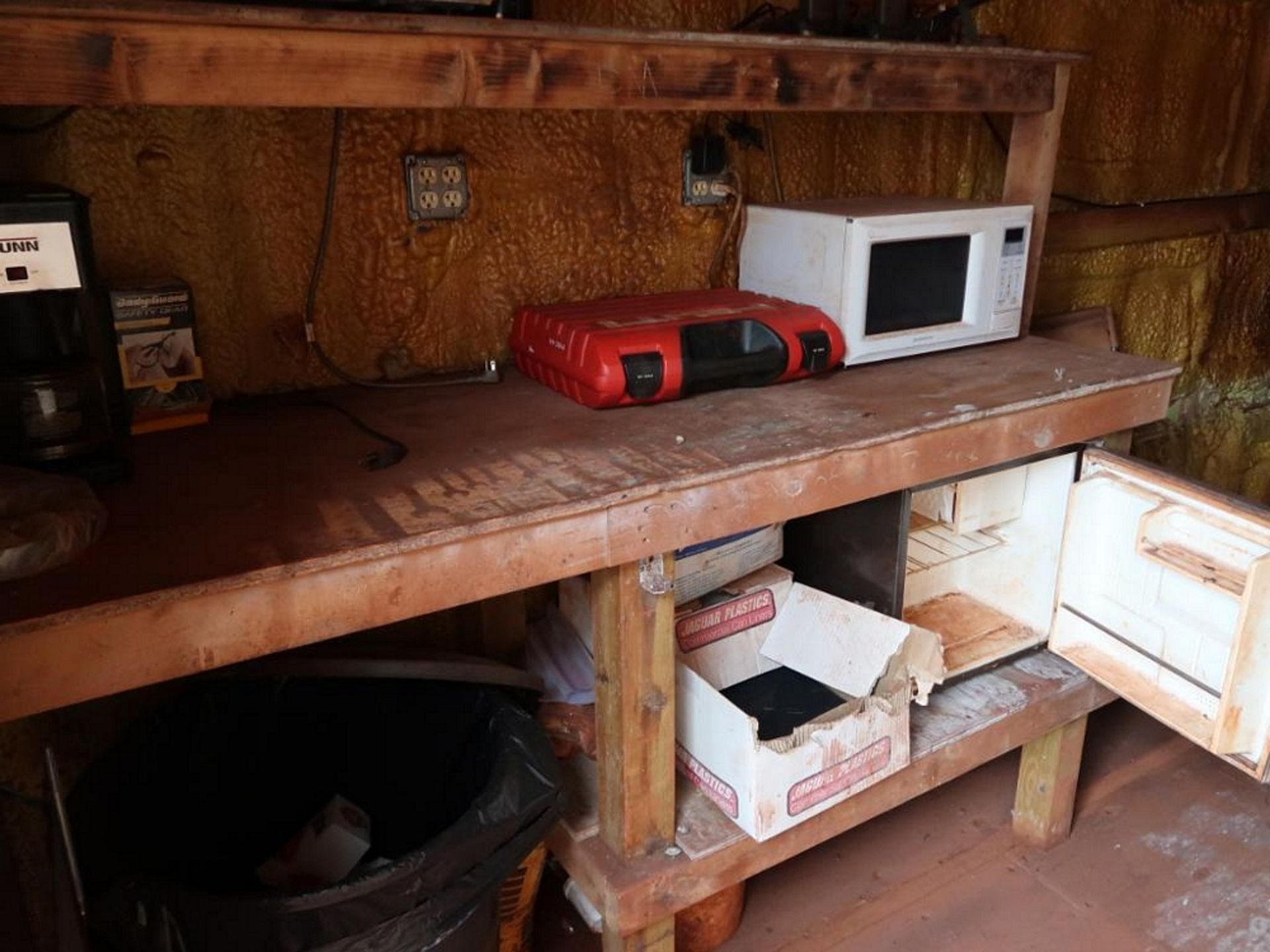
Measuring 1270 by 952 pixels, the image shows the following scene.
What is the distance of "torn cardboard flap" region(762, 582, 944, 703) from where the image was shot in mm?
1499

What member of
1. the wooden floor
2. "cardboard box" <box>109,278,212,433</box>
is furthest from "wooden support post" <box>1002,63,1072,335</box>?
"cardboard box" <box>109,278,212,433</box>

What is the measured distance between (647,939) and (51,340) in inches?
43.1

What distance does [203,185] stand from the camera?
1429mm

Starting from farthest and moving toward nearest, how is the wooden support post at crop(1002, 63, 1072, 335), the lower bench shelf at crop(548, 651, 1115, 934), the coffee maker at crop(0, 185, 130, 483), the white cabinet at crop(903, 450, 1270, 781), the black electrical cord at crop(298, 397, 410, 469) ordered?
the wooden support post at crop(1002, 63, 1072, 335)
the white cabinet at crop(903, 450, 1270, 781)
the lower bench shelf at crop(548, 651, 1115, 934)
the black electrical cord at crop(298, 397, 410, 469)
the coffee maker at crop(0, 185, 130, 483)

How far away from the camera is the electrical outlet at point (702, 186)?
6.03ft

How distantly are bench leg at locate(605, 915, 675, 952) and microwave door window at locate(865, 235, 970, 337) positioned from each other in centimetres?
98

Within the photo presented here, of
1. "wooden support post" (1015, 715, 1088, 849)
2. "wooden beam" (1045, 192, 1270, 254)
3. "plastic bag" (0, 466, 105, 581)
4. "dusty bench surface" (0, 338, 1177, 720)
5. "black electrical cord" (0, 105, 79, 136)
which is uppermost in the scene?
"black electrical cord" (0, 105, 79, 136)

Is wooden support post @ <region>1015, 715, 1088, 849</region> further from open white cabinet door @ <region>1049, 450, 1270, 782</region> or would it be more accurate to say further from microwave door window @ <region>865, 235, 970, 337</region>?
microwave door window @ <region>865, 235, 970, 337</region>

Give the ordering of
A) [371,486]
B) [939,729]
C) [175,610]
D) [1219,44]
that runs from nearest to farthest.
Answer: [175,610] < [371,486] < [939,729] < [1219,44]

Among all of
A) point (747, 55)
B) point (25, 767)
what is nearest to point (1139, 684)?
point (747, 55)

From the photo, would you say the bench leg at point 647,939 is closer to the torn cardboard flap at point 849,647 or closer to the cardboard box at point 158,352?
the torn cardboard flap at point 849,647

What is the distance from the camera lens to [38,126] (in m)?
1.30

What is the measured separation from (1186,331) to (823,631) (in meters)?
1.95

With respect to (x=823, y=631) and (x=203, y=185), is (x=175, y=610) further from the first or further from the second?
(x=823, y=631)
